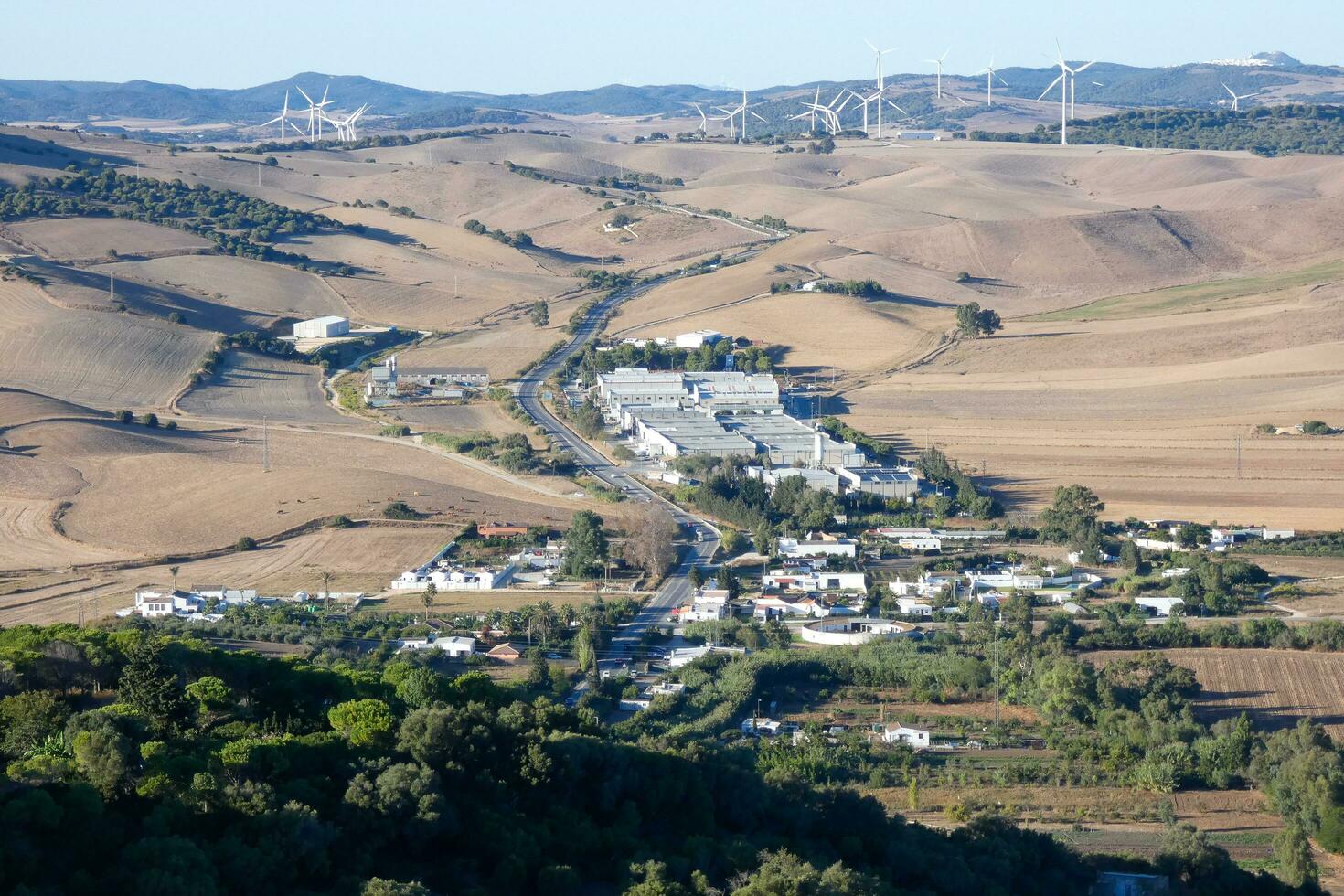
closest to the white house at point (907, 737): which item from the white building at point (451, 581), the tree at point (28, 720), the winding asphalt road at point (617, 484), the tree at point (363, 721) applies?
the winding asphalt road at point (617, 484)

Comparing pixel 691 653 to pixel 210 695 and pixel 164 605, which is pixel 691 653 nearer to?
pixel 164 605

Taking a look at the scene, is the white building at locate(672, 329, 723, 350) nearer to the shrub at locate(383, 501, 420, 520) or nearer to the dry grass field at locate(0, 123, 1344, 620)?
the dry grass field at locate(0, 123, 1344, 620)

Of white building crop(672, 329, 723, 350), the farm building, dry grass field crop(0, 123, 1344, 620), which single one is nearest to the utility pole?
dry grass field crop(0, 123, 1344, 620)

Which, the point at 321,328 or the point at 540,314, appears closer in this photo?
the point at 321,328

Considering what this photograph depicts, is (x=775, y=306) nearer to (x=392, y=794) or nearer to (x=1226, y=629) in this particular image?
(x=1226, y=629)

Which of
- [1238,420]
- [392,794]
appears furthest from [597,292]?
[392,794]

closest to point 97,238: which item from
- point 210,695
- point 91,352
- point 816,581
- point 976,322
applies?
point 91,352

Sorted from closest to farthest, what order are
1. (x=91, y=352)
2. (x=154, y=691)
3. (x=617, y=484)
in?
(x=154, y=691)
(x=617, y=484)
(x=91, y=352)
